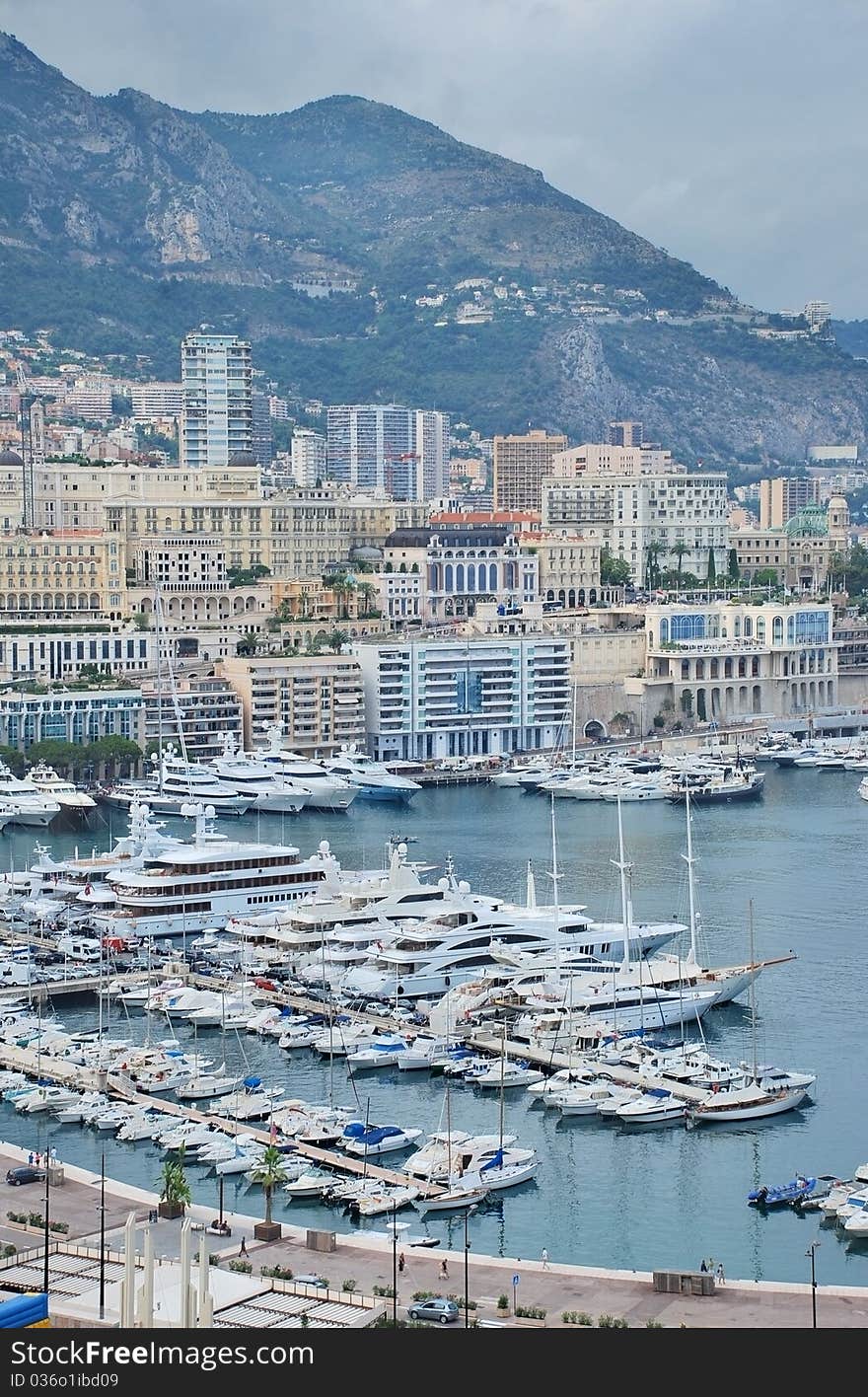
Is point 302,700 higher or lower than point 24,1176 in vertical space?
higher

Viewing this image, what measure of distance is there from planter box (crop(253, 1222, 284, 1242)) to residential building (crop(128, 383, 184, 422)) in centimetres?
8478

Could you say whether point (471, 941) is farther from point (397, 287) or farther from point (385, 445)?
point (397, 287)

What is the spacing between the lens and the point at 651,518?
77.6 metres

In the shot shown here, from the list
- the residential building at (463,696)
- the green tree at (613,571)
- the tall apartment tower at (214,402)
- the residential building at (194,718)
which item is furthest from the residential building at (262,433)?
the residential building at (194,718)

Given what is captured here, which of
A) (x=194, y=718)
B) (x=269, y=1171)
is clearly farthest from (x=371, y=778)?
(x=269, y=1171)

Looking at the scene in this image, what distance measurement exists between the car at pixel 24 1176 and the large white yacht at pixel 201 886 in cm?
1040

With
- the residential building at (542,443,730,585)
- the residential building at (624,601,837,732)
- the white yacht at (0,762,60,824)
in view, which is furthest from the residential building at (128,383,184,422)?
the white yacht at (0,762,60,824)

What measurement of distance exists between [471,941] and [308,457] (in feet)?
242

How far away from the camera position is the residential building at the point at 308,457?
100375mm

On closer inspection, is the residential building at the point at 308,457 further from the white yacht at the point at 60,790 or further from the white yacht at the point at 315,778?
the white yacht at the point at 60,790

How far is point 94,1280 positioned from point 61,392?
85.8m
